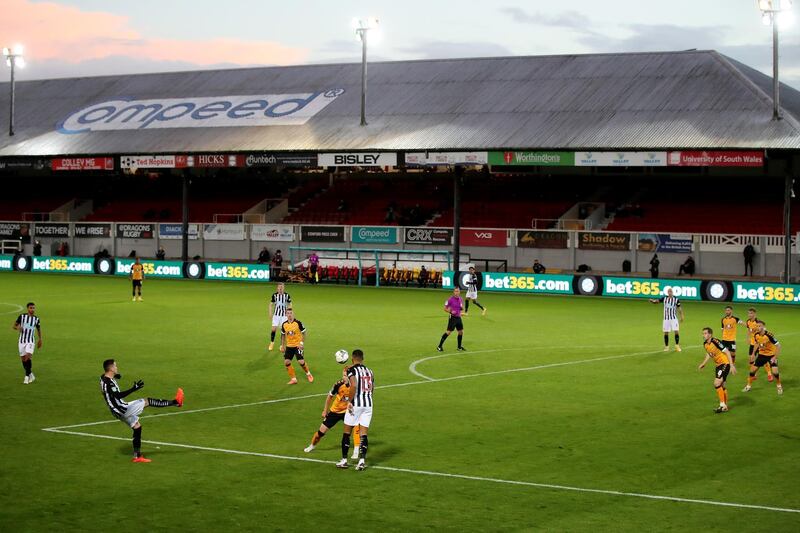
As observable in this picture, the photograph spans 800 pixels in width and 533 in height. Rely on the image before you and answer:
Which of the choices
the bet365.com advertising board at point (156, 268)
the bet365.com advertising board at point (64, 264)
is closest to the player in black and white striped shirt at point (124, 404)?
the bet365.com advertising board at point (156, 268)

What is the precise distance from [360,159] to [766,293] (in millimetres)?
22560

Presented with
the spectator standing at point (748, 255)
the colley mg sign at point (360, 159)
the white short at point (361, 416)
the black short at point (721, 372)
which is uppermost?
the colley mg sign at point (360, 159)

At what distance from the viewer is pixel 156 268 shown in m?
64.9

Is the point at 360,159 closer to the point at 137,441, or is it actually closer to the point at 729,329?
the point at 729,329

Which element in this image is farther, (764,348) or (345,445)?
(764,348)

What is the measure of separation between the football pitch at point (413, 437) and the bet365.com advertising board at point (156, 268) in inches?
1075

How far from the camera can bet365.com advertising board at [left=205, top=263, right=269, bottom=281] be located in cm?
6178

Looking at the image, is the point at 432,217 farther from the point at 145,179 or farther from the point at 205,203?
the point at 145,179

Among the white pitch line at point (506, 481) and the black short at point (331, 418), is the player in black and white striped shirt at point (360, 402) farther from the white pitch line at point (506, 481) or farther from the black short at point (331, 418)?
the black short at point (331, 418)

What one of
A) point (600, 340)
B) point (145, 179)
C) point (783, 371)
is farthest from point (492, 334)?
point (145, 179)

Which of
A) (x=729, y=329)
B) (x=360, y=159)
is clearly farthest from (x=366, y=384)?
(x=360, y=159)

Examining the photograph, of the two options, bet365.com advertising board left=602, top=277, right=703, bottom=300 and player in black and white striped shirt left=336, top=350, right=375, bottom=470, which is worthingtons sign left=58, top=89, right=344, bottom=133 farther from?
player in black and white striped shirt left=336, top=350, right=375, bottom=470

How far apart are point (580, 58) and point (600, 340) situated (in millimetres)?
35204

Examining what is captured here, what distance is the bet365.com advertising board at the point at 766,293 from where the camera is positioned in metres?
47.3
